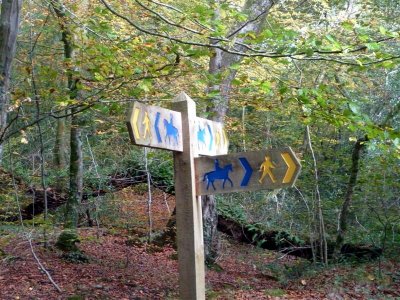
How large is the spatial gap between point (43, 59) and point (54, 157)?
5.54m

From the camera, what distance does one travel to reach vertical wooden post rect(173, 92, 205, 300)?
9.52ft

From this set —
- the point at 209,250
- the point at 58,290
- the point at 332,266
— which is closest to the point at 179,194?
the point at 58,290

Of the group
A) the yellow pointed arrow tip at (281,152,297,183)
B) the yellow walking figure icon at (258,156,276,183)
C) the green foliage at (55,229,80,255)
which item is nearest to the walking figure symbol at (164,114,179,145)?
the yellow walking figure icon at (258,156,276,183)

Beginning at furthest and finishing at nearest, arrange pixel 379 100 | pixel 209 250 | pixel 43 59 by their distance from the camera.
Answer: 1. pixel 379 100
2. pixel 43 59
3. pixel 209 250

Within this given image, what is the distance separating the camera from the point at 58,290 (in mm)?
5984

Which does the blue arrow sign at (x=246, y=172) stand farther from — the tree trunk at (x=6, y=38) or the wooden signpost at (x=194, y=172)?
the tree trunk at (x=6, y=38)

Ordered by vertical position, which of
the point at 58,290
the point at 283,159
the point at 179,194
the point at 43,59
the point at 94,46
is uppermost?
the point at 43,59

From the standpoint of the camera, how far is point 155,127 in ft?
9.22

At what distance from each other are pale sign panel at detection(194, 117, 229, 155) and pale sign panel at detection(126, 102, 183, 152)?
6.7 inches

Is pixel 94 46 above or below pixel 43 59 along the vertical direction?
below

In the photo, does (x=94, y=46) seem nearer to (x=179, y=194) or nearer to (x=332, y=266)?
(x=179, y=194)

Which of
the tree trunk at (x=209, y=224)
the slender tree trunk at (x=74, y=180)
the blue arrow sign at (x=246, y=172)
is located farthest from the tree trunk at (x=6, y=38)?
the slender tree trunk at (x=74, y=180)

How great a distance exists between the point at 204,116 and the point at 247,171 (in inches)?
129

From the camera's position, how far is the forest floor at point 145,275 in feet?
20.6
